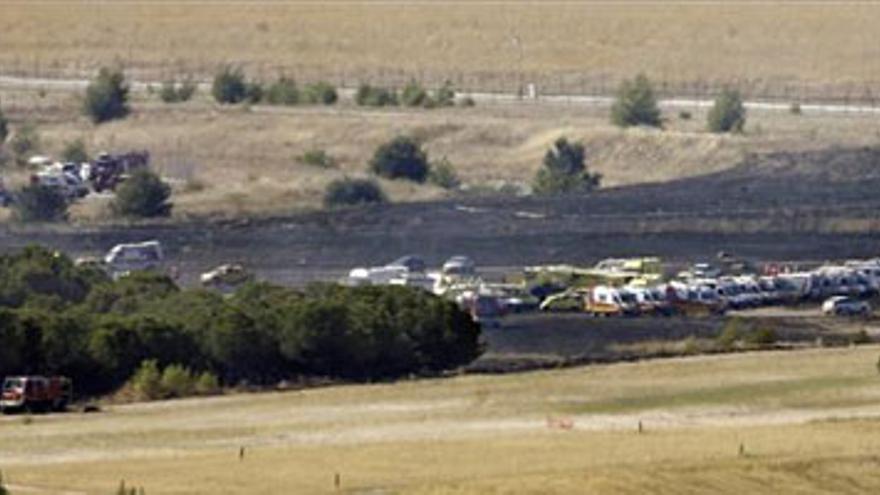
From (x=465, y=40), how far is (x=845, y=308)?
86571mm

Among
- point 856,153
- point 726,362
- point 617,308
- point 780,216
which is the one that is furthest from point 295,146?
point 726,362

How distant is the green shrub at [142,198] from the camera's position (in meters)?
99.1

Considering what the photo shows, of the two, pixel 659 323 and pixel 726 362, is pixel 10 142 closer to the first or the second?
pixel 659 323

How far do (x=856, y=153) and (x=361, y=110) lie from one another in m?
22.5

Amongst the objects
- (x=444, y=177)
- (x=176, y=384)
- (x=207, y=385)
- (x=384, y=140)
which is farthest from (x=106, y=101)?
(x=176, y=384)

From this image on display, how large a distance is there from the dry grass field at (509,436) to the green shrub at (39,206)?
113 feet

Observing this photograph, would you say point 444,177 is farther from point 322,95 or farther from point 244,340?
point 244,340

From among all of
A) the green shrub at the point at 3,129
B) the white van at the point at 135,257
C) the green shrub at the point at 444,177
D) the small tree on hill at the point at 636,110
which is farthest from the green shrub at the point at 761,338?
the green shrub at the point at 3,129

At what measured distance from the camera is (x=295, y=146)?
11675 cm

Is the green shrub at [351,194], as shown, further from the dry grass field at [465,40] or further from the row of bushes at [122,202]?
the dry grass field at [465,40]

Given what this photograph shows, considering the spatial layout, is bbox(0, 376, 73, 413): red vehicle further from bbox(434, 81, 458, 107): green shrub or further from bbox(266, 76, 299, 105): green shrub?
bbox(266, 76, 299, 105): green shrub

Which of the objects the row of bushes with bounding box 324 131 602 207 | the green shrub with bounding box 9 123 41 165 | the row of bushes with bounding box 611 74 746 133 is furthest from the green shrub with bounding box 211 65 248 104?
the row of bushes with bounding box 324 131 602 207

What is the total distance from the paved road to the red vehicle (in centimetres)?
6427

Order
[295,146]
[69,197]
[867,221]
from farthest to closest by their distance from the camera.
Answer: [295,146] < [69,197] < [867,221]
